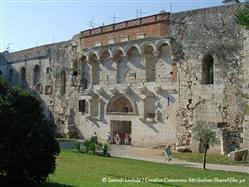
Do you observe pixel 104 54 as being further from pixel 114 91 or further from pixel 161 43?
pixel 161 43

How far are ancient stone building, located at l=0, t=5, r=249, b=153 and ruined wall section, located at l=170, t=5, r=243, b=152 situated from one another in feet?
0.20

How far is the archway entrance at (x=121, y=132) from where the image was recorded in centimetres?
2969

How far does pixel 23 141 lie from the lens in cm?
1017

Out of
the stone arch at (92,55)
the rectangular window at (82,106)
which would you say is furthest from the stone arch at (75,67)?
the rectangular window at (82,106)

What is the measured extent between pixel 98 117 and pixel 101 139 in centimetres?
176

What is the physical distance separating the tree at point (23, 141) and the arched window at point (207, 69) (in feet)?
53.1

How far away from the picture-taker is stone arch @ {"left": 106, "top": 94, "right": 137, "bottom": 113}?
97.6ft

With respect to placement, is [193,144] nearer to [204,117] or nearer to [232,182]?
[204,117]

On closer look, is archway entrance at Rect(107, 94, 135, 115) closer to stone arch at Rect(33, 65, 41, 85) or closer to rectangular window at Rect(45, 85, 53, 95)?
rectangular window at Rect(45, 85, 53, 95)

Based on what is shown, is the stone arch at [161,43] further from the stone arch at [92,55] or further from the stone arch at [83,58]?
the stone arch at [83,58]

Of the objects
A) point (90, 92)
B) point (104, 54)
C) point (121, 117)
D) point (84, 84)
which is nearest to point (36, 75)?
point (84, 84)

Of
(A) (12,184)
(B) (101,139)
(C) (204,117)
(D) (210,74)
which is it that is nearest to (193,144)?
(C) (204,117)

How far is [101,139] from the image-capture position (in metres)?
31.0

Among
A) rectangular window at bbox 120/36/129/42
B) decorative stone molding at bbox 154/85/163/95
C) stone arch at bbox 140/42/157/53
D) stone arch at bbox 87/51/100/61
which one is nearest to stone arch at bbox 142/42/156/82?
stone arch at bbox 140/42/157/53
